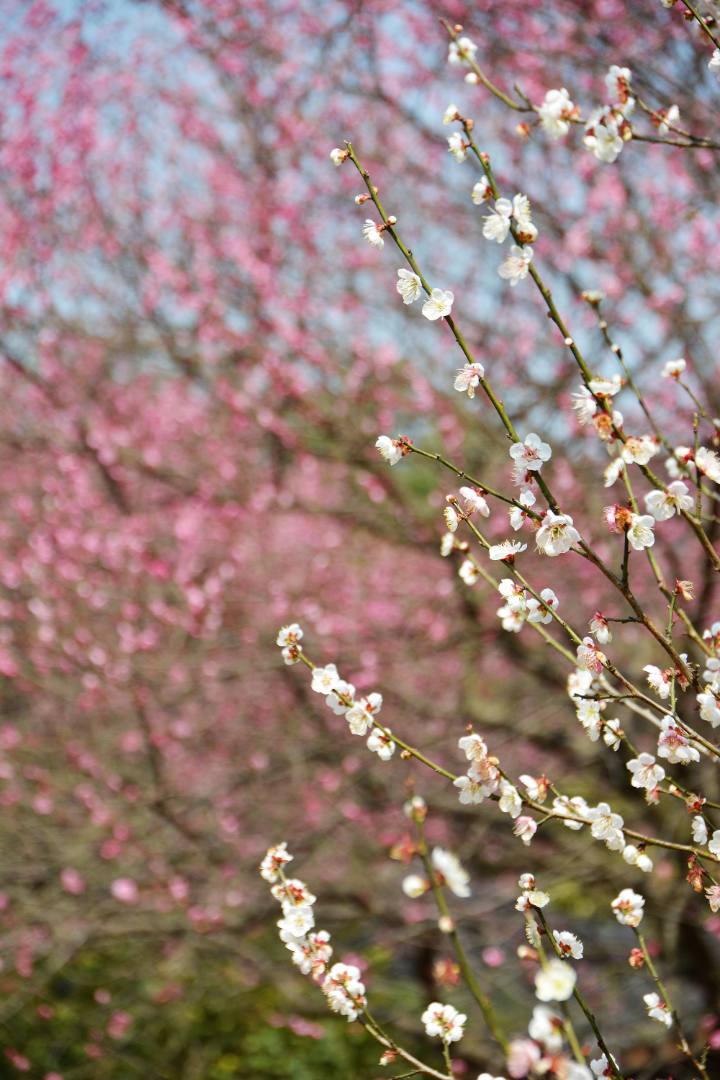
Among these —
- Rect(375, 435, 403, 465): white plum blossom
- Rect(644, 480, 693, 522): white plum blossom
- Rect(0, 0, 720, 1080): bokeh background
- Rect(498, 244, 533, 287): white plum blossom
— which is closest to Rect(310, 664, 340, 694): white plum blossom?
Rect(375, 435, 403, 465): white plum blossom

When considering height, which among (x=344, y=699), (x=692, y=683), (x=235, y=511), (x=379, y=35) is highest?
(x=692, y=683)

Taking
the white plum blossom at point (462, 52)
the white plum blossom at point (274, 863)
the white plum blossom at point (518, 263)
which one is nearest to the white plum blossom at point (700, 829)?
the white plum blossom at point (274, 863)

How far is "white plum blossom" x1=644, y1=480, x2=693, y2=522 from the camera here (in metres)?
1.51

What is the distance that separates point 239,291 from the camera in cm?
576

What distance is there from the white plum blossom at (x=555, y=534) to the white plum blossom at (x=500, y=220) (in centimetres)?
46

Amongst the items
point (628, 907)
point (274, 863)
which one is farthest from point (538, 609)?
point (274, 863)

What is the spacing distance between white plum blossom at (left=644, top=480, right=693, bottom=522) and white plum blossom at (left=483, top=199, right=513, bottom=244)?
48 centimetres

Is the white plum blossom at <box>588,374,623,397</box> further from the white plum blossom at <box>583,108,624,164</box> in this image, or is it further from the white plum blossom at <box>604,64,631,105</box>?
the white plum blossom at <box>604,64,631,105</box>

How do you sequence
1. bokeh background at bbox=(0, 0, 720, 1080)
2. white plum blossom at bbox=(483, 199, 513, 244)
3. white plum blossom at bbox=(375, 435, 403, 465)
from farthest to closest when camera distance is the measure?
1. bokeh background at bbox=(0, 0, 720, 1080)
2. white plum blossom at bbox=(375, 435, 403, 465)
3. white plum blossom at bbox=(483, 199, 513, 244)

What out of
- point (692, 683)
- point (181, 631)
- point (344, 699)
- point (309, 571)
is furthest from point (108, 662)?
point (692, 683)

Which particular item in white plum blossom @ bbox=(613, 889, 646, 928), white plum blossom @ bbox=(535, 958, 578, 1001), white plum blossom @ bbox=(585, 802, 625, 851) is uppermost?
white plum blossom @ bbox=(535, 958, 578, 1001)

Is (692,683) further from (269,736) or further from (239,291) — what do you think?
(239,291)

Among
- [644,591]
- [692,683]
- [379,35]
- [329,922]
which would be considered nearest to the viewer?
[692,683]

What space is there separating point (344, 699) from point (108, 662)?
12.7ft
